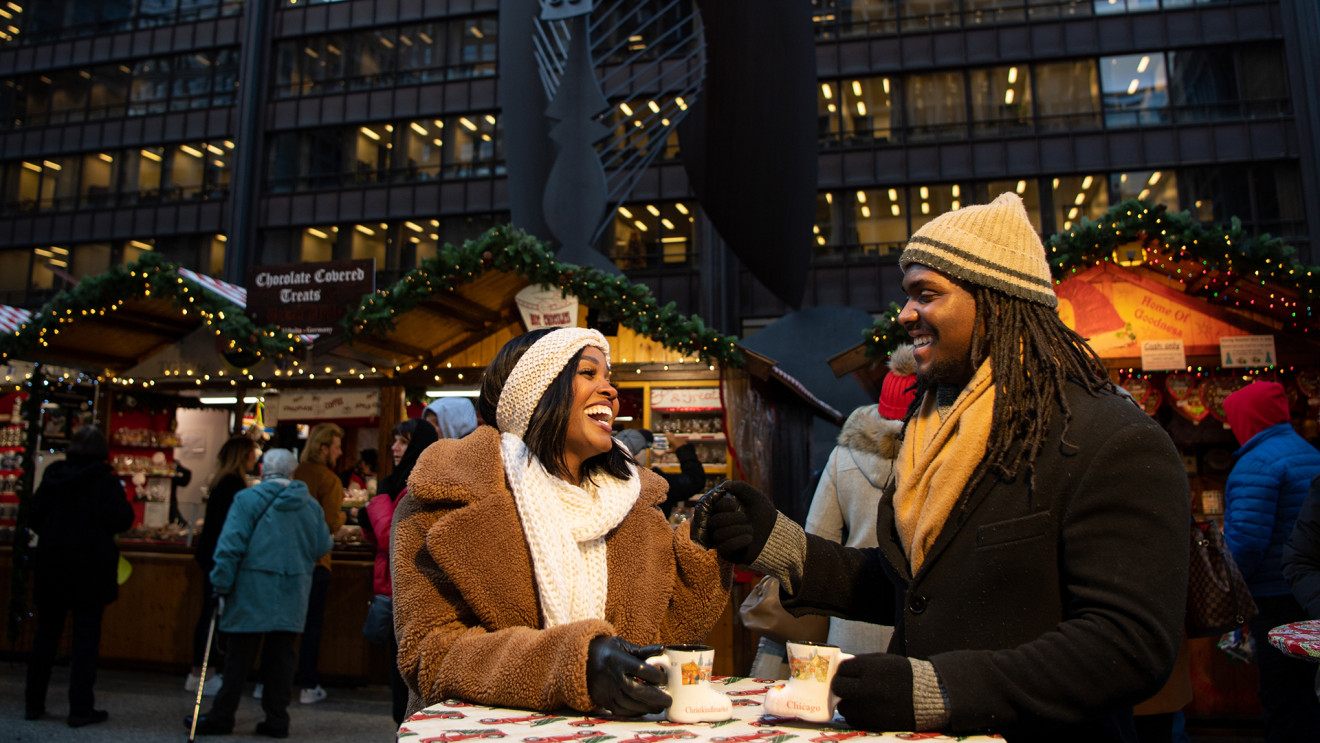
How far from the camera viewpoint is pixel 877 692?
154 cm

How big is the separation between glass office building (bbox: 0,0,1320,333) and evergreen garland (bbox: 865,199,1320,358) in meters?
16.2

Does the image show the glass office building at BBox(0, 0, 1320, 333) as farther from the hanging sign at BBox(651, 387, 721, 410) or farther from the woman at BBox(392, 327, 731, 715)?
the woman at BBox(392, 327, 731, 715)

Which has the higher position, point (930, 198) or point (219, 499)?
point (930, 198)

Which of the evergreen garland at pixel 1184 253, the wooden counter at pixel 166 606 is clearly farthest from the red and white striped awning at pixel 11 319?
the evergreen garland at pixel 1184 253

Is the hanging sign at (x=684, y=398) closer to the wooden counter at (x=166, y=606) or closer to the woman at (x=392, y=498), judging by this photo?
the wooden counter at (x=166, y=606)

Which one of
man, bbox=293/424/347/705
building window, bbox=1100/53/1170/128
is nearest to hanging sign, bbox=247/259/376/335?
man, bbox=293/424/347/705

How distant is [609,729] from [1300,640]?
2.58m

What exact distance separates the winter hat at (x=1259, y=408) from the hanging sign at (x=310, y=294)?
6.60 m

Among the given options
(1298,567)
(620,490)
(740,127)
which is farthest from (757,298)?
(620,490)

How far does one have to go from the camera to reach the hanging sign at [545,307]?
8.58 metres

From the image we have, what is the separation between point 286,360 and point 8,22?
1192 inches

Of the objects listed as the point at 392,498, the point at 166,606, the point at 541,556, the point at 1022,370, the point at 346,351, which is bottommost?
the point at 166,606

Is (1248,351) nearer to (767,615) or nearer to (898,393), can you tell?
(898,393)

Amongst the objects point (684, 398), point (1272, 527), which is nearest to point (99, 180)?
point (684, 398)
